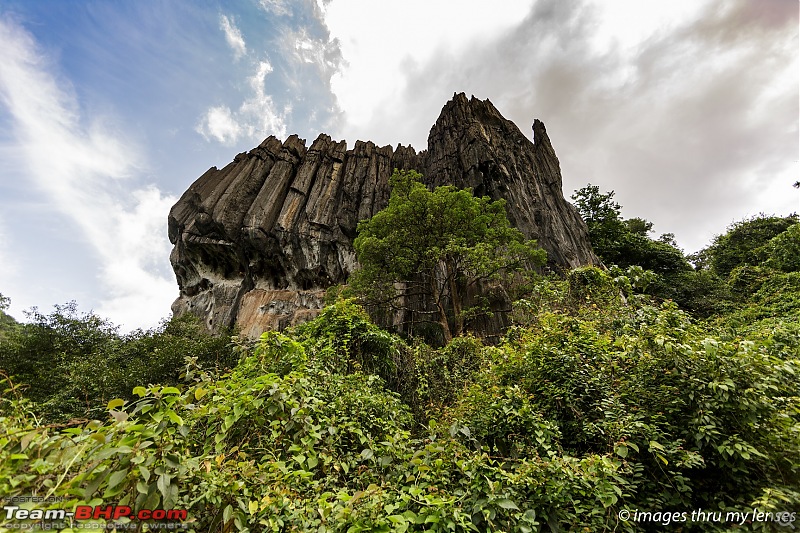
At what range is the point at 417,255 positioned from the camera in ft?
41.9

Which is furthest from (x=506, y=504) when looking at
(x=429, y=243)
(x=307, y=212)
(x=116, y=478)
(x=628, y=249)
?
(x=628, y=249)

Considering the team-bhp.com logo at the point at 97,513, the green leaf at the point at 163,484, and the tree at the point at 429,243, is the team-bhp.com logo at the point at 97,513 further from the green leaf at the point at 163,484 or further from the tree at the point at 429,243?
the tree at the point at 429,243

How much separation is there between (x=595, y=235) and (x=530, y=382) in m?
22.8

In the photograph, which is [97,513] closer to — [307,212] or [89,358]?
[89,358]

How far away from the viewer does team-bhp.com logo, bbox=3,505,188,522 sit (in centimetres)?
139

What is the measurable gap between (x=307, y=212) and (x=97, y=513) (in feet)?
69.4

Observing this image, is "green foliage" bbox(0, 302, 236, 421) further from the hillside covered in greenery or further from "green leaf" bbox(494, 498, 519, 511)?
"green leaf" bbox(494, 498, 519, 511)

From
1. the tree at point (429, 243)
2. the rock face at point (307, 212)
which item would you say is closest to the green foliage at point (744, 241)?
the rock face at point (307, 212)

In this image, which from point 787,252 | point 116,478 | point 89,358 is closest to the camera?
point 116,478

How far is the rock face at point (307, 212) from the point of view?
19344mm

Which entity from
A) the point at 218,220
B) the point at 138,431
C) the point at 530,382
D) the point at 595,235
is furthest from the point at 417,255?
the point at 595,235

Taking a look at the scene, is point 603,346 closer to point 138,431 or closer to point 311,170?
point 138,431

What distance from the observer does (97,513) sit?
1.59 meters

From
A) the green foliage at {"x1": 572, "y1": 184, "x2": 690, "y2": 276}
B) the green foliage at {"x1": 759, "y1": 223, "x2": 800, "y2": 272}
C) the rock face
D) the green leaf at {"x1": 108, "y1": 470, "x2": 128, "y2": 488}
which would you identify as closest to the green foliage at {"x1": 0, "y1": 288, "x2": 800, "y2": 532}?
the green leaf at {"x1": 108, "y1": 470, "x2": 128, "y2": 488}
